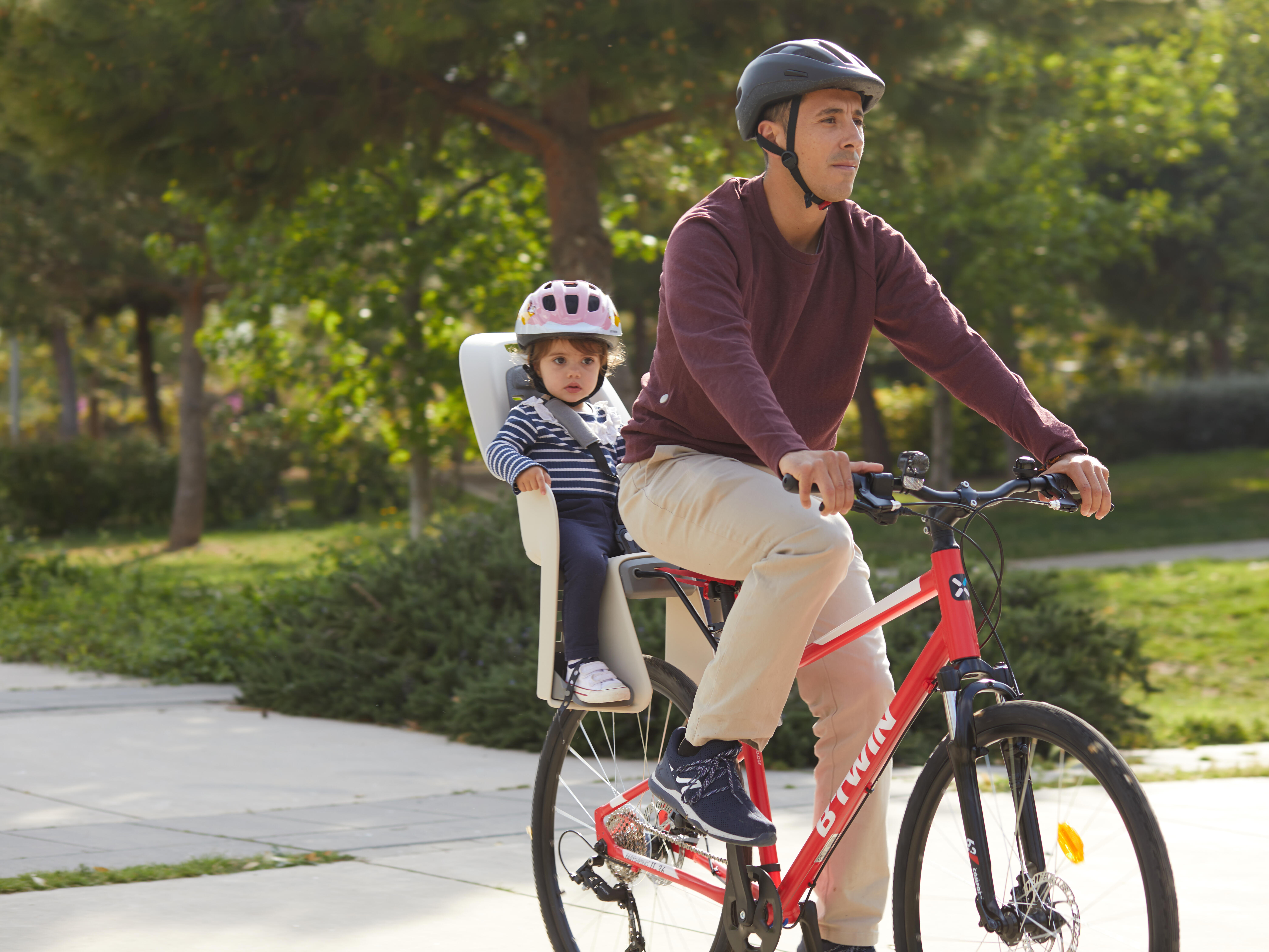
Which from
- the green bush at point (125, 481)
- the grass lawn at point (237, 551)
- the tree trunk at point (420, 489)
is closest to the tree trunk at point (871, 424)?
the grass lawn at point (237, 551)

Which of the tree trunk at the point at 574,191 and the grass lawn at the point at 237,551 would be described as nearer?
the tree trunk at the point at 574,191

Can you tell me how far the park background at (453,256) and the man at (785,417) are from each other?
319 centimetres

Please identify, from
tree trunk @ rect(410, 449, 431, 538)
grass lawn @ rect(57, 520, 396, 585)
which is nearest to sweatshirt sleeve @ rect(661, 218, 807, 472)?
grass lawn @ rect(57, 520, 396, 585)

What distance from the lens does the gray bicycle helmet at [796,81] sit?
108 inches

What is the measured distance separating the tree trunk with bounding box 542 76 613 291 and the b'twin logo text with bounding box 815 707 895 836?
736cm

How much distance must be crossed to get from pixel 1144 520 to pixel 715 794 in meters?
17.0

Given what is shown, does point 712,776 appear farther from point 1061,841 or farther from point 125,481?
point 125,481

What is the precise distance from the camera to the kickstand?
2861 mm

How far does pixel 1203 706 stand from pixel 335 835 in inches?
213

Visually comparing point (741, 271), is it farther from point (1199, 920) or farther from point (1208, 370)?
point (1208, 370)

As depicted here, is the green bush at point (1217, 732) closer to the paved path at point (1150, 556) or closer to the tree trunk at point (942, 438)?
the paved path at point (1150, 556)

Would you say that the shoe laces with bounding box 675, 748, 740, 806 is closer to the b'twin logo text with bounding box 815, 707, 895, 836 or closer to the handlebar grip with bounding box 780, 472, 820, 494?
the b'twin logo text with bounding box 815, 707, 895, 836

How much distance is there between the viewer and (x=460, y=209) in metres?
13.3

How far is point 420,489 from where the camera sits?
15.4 meters
